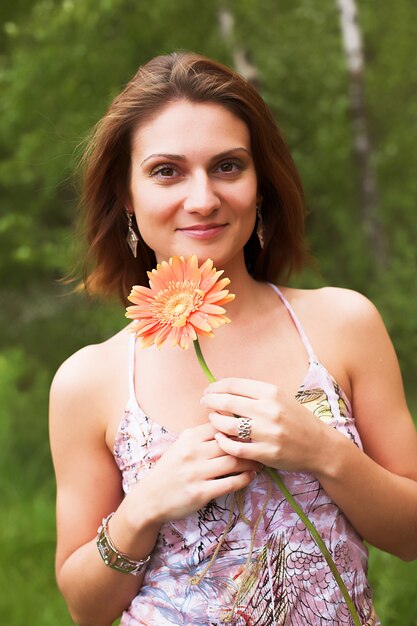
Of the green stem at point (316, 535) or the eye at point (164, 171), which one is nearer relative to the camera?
the green stem at point (316, 535)

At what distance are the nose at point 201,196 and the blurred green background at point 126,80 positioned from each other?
2.46 metres

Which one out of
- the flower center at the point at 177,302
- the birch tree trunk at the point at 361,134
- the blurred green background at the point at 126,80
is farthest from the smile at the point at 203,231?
the birch tree trunk at the point at 361,134

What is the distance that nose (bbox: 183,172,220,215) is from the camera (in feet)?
5.91

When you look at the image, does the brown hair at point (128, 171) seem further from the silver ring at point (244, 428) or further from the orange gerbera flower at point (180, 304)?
the silver ring at point (244, 428)

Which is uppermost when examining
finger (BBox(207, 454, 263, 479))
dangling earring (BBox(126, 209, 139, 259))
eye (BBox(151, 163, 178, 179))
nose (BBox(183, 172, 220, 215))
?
eye (BBox(151, 163, 178, 179))

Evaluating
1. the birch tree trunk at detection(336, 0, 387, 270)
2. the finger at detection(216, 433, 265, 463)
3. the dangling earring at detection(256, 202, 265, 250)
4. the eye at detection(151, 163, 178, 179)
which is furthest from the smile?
the birch tree trunk at detection(336, 0, 387, 270)

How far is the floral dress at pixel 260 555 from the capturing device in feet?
6.05

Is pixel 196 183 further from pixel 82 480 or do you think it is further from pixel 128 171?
pixel 82 480

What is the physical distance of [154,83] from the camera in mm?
2002

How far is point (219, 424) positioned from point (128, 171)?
72cm

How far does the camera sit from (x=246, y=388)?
5.47ft

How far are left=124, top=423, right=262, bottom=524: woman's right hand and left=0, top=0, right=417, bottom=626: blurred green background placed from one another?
90.6 inches

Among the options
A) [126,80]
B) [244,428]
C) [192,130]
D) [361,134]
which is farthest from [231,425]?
[361,134]

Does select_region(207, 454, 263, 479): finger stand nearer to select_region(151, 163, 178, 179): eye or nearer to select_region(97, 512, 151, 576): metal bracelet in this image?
select_region(97, 512, 151, 576): metal bracelet
